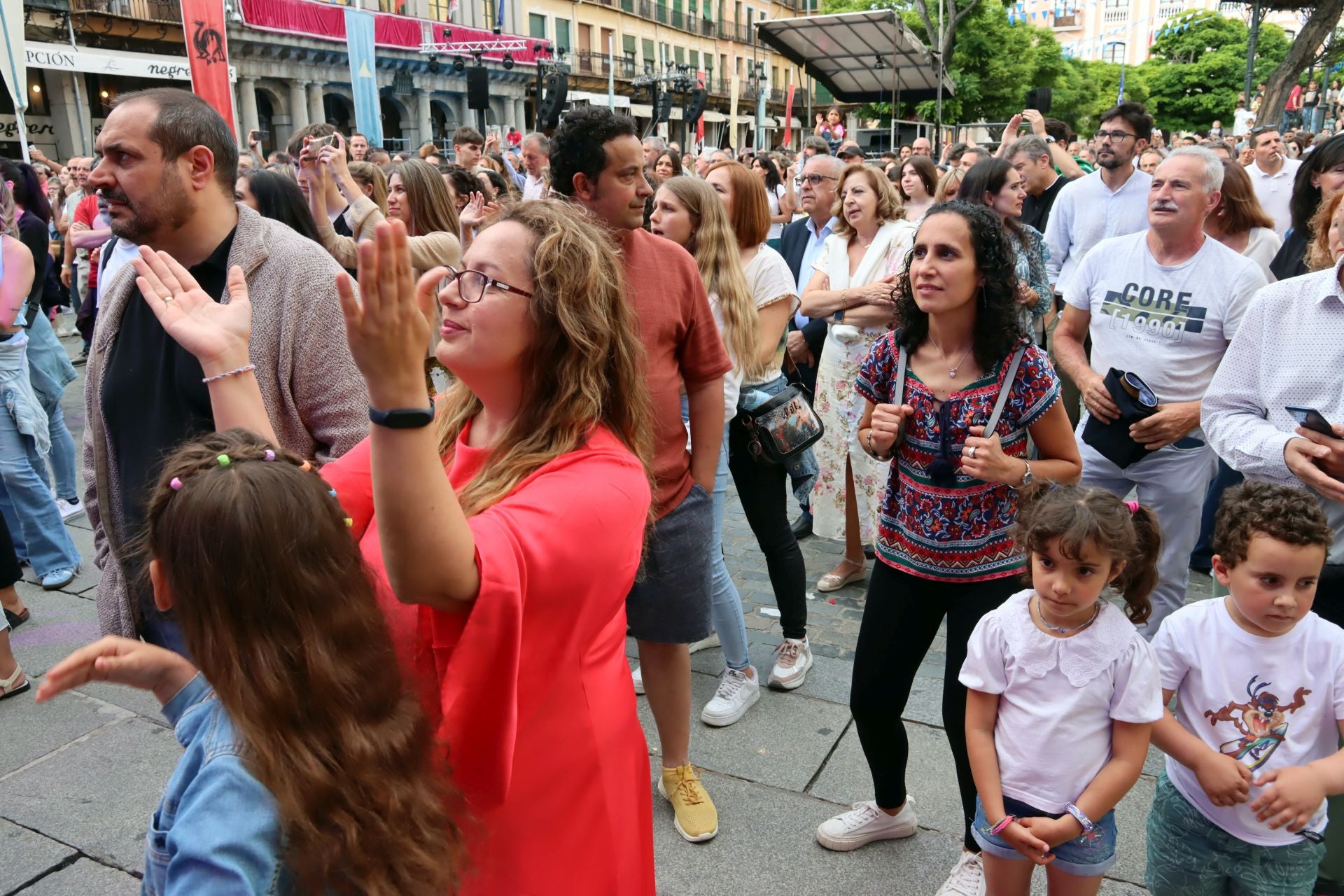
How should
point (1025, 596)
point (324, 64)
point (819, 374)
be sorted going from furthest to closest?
point (324, 64) → point (819, 374) → point (1025, 596)

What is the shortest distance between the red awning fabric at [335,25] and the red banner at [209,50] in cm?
1843

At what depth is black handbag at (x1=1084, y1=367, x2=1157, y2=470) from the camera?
337cm

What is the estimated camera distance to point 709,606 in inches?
119

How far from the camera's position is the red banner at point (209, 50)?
28.1ft

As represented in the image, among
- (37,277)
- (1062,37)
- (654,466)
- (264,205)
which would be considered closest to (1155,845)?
(654,466)

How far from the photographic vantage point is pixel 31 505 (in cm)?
485

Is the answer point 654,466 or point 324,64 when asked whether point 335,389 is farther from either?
point 324,64

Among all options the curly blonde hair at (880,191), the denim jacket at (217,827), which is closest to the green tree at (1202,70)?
the curly blonde hair at (880,191)

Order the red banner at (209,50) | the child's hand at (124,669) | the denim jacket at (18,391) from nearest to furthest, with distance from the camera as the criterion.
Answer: the child's hand at (124,669) → the denim jacket at (18,391) → the red banner at (209,50)

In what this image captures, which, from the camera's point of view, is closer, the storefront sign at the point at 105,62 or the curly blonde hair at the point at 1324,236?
the curly blonde hair at the point at 1324,236

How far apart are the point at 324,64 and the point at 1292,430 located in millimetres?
36663

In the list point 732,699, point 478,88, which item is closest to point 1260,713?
point 732,699

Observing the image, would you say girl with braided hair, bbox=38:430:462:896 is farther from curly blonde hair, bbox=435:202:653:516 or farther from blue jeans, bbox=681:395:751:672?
blue jeans, bbox=681:395:751:672

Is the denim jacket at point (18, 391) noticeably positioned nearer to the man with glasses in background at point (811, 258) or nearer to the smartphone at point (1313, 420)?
the man with glasses in background at point (811, 258)
